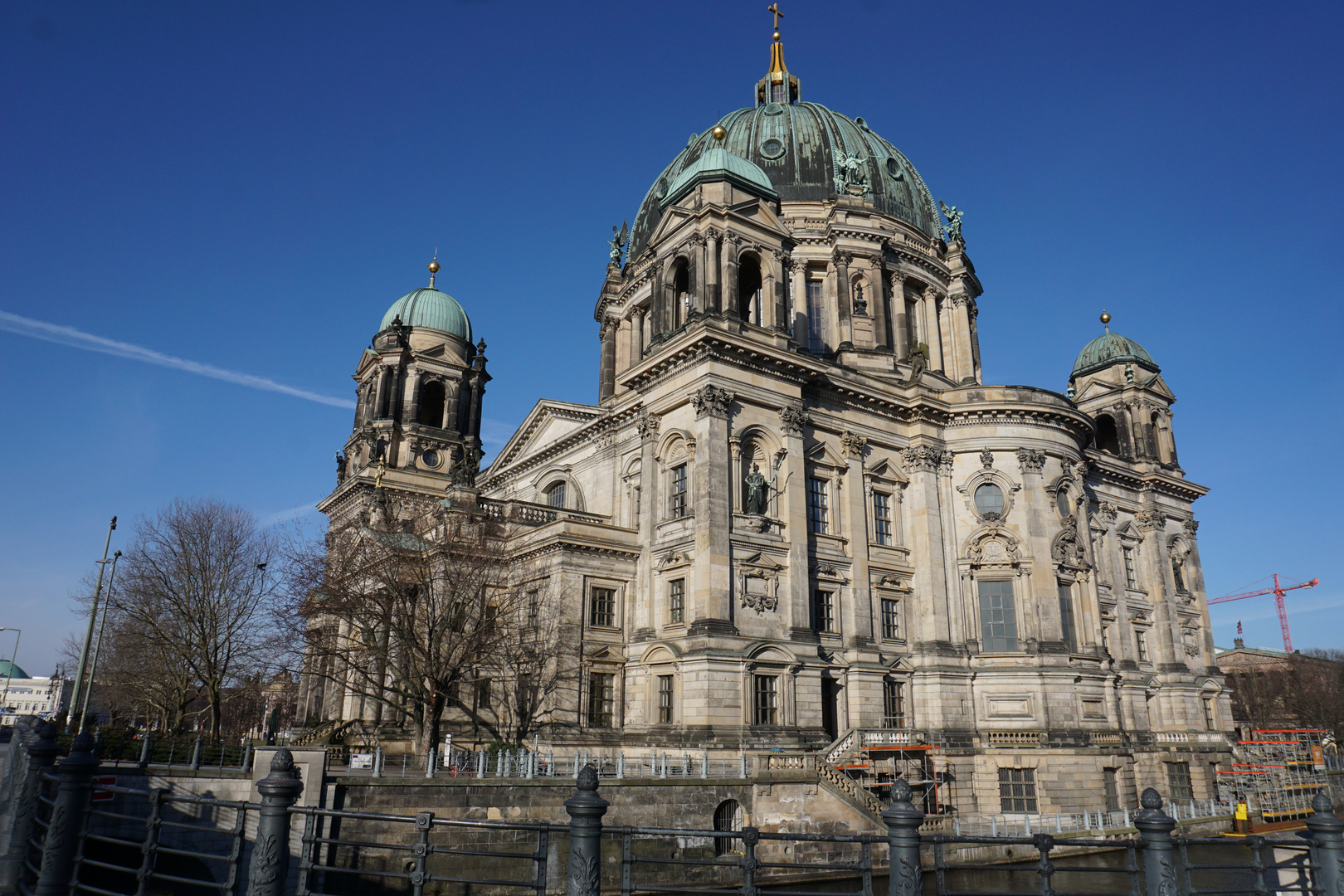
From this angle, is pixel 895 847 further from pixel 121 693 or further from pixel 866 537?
pixel 121 693

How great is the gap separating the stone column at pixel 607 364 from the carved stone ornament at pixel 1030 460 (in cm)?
2132

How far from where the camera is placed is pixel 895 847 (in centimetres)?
887

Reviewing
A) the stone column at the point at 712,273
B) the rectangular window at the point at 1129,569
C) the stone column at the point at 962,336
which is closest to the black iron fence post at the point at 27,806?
the stone column at the point at 712,273

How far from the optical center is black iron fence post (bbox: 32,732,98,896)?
934 cm

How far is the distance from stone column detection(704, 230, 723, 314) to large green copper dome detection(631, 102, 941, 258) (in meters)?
15.7

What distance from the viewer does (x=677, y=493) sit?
35.6 meters

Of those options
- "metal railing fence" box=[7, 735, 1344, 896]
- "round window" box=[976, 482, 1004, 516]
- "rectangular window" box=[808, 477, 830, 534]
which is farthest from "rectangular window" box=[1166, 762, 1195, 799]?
"metal railing fence" box=[7, 735, 1344, 896]

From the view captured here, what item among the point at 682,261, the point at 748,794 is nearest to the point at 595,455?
the point at 682,261

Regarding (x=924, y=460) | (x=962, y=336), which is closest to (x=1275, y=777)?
(x=924, y=460)

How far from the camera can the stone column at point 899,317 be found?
158 ft

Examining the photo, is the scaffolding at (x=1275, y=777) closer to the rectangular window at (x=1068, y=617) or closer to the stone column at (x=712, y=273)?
the rectangular window at (x=1068, y=617)

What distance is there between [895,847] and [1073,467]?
3696 cm

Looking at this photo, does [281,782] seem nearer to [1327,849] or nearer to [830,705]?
[1327,849]

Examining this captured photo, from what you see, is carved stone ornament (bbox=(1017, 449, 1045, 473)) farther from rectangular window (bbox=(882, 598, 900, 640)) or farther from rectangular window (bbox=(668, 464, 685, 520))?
rectangular window (bbox=(668, 464, 685, 520))
